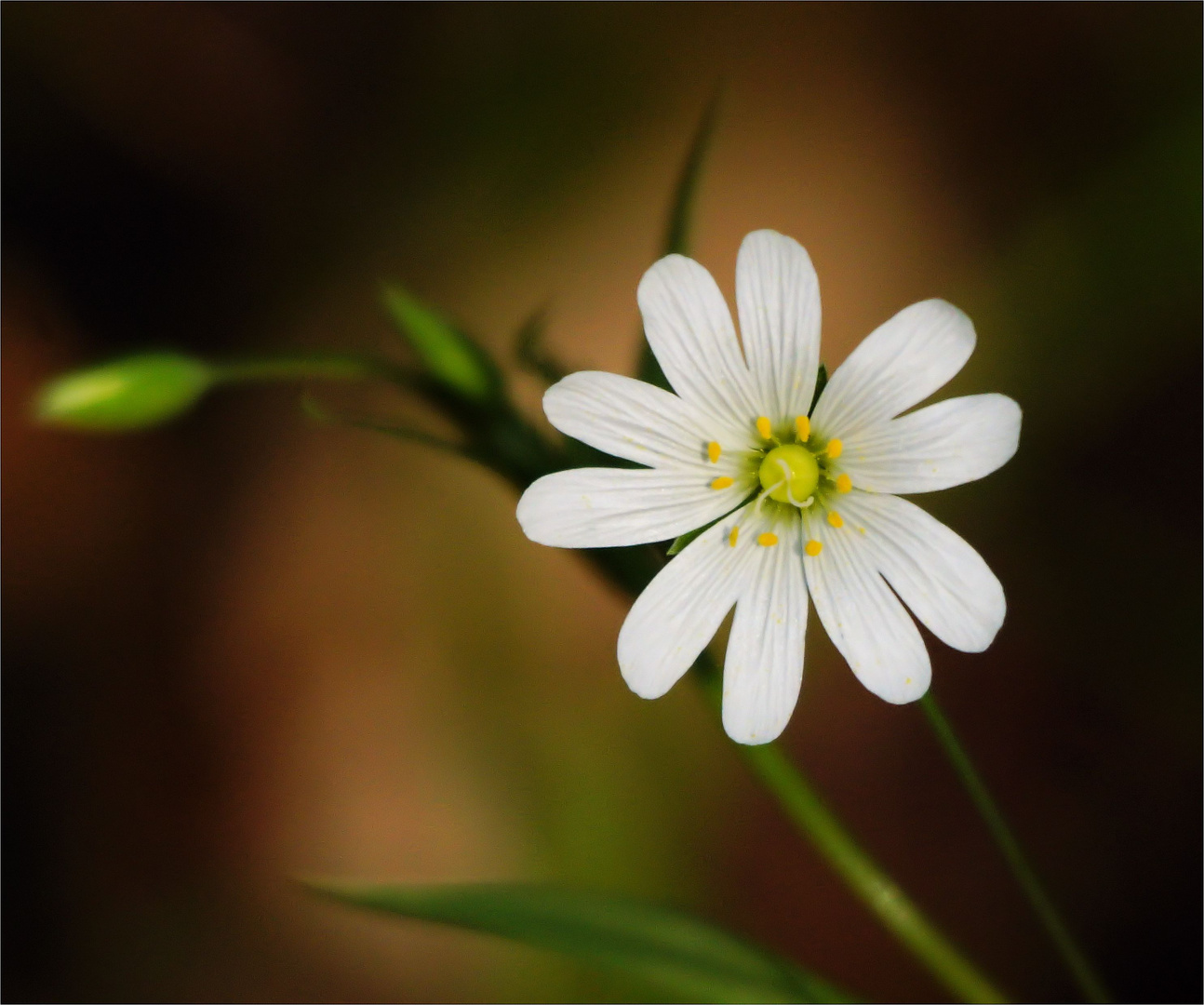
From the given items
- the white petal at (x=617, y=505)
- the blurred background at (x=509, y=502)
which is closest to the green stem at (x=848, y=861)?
the white petal at (x=617, y=505)

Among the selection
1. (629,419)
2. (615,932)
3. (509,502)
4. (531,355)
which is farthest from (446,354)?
(509,502)

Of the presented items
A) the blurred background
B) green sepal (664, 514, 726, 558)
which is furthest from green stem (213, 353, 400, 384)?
the blurred background

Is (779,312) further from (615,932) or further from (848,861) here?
(615,932)

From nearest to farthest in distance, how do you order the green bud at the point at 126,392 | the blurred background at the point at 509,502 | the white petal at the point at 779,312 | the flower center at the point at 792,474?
the white petal at the point at 779,312 → the flower center at the point at 792,474 → the green bud at the point at 126,392 → the blurred background at the point at 509,502

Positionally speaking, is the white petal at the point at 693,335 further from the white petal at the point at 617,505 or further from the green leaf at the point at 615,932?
the green leaf at the point at 615,932

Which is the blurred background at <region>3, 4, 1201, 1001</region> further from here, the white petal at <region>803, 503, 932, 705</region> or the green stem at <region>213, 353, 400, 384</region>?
the white petal at <region>803, 503, 932, 705</region>

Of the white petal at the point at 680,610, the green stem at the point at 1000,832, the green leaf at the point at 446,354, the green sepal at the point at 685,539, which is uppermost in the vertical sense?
the green leaf at the point at 446,354

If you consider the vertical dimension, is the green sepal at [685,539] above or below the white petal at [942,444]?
above

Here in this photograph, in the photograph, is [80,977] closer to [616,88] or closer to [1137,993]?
[1137,993]

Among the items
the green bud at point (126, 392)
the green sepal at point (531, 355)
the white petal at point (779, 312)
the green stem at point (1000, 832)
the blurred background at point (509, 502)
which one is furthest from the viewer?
the blurred background at point (509, 502)
